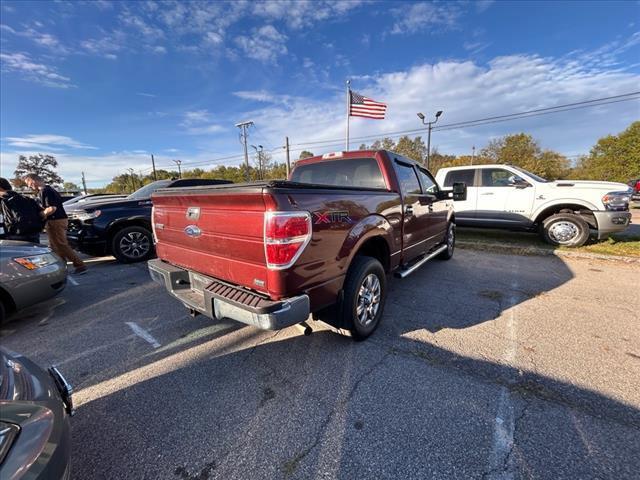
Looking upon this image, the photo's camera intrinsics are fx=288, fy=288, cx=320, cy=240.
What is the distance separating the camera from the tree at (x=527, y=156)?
41.6 meters

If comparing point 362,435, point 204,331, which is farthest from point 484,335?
point 204,331

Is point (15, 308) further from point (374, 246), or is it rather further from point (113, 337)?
point (374, 246)

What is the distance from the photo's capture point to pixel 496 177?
764cm

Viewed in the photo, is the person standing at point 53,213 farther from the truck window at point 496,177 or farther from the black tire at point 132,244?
the truck window at point 496,177

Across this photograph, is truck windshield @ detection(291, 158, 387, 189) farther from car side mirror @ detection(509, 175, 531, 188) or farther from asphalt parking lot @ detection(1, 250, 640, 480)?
car side mirror @ detection(509, 175, 531, 188)

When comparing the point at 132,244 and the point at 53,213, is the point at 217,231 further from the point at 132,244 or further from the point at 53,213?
the point at 132,244

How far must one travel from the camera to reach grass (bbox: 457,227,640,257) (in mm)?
6109

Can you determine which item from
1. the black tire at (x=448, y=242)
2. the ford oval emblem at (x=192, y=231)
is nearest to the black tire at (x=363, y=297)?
the ford oval emblem at (x=192, y=231)

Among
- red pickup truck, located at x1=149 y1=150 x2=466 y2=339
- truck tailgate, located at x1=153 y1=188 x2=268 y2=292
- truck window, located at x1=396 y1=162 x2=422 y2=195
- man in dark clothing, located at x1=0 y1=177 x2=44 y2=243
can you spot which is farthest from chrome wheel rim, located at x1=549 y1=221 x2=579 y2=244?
man in dark clothing, located at x1=0 y1=177 x2=44 y2=243

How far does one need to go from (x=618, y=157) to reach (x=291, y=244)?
5082cm

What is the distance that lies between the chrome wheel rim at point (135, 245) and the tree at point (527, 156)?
48169 millimetres

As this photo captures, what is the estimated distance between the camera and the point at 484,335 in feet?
10.2

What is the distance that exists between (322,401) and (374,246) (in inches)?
67.2

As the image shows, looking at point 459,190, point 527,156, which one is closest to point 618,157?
point 527,156
